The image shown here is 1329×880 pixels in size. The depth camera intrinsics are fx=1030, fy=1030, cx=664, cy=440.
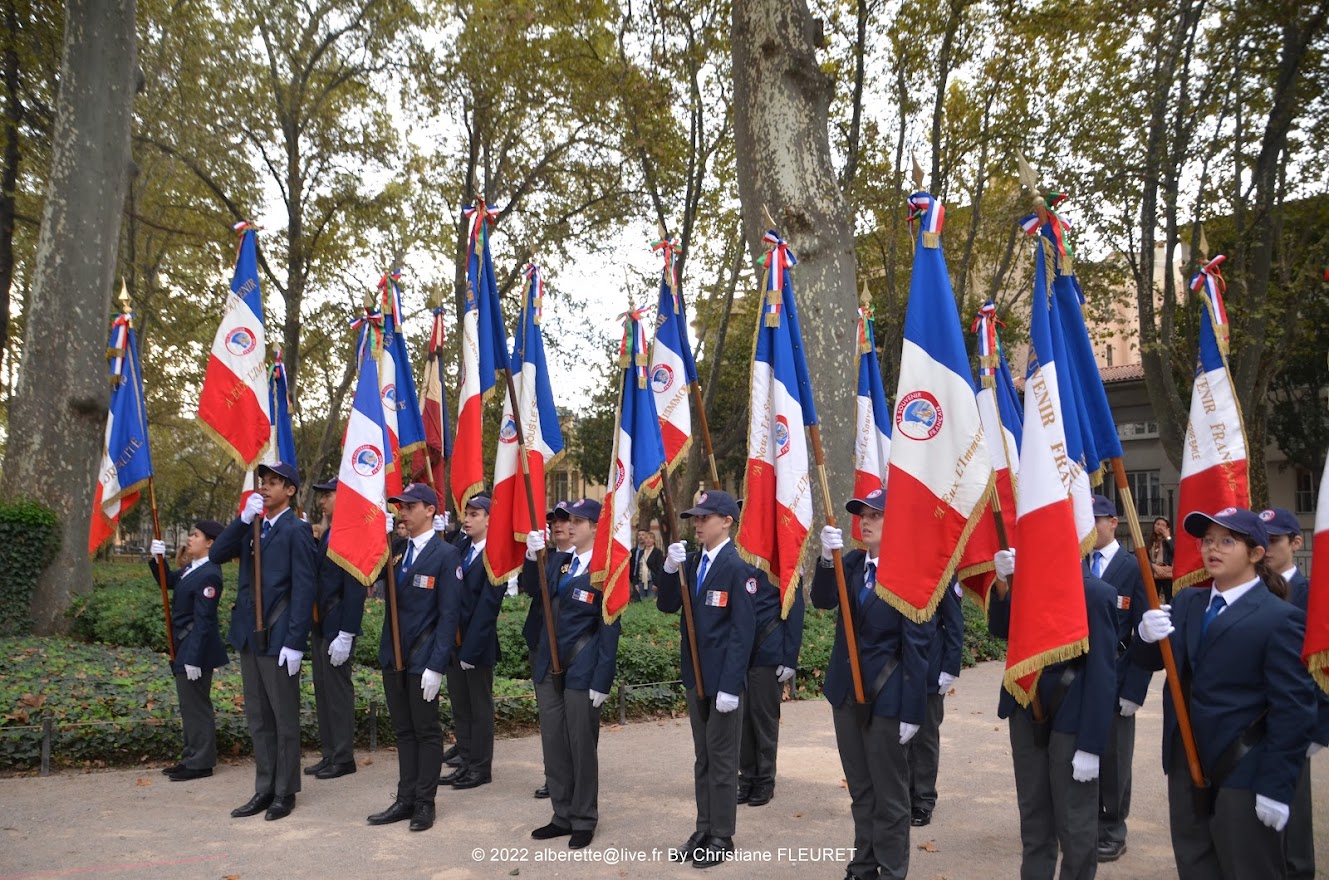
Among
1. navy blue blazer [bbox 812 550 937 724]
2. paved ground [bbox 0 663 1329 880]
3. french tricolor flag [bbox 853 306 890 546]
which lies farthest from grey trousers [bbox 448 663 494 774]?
french tricolor flag [bbox 853 306 890 546]

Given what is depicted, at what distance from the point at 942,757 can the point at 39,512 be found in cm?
1138

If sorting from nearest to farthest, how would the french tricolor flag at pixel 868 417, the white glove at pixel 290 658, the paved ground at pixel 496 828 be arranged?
the paved ground at pixel 496 828, the white glove at pixel 290 658, the french tricolor flag at pixel 868 417

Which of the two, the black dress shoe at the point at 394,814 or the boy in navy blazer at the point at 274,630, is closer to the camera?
the black dress shoe at the point at 394,814

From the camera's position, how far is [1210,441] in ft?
21.4

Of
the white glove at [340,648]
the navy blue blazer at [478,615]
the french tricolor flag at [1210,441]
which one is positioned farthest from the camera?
the navy blue blazer at [478,615]

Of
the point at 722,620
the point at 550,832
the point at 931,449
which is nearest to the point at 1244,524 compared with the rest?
the point at 931,449

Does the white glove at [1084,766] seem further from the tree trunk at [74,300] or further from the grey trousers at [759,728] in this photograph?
the tree trunk at [74,300]

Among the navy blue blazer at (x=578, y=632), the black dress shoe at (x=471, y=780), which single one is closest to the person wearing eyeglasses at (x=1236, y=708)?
the navy blue blazer at (x=578, y=632)

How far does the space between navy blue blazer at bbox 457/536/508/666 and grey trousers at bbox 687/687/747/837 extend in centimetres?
222

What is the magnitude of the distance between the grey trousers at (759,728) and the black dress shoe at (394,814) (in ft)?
7.90

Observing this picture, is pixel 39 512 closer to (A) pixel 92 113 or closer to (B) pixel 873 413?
(A) pixel 92 113

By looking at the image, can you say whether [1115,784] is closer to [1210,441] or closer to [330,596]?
[1210,441]

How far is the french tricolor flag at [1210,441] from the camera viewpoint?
20.9 ft

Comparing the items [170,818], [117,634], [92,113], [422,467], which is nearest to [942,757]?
[422,467]
